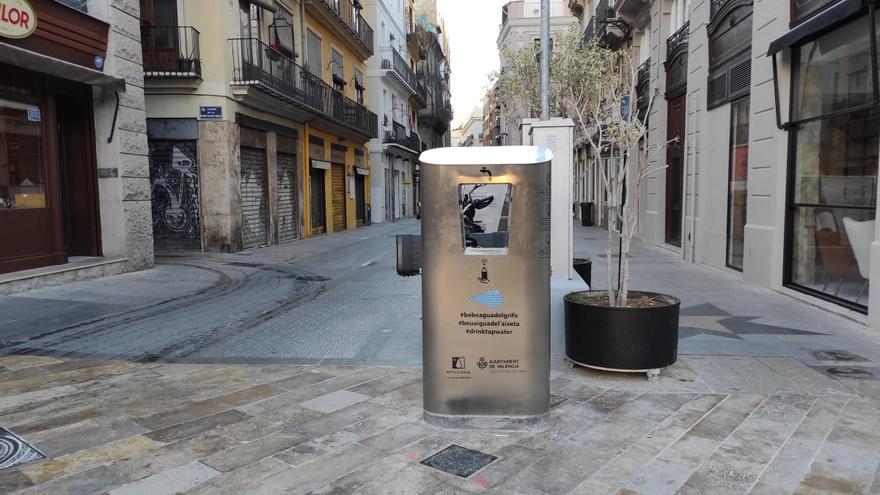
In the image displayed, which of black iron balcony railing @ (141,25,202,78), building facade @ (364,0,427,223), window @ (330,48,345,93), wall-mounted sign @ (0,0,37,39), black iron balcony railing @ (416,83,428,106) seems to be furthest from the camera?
black iron balcony railing @ (416,83,428,106)

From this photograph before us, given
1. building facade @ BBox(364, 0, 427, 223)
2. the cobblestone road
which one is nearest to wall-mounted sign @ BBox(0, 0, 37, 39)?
the cobblestone road

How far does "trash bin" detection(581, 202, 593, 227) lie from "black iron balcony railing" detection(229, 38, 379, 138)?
10.2 m

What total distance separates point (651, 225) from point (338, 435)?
46.9 feet

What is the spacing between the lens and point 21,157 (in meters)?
9.71

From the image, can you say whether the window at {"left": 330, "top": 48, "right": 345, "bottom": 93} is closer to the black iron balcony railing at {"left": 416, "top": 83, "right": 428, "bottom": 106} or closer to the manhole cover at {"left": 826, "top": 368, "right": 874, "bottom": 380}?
the black iron balcony railing at {"left": 416, "top": 83, "right": 428, "bottom": 106}

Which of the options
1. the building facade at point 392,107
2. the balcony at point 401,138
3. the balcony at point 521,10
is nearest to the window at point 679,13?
the building facade at point 392,107

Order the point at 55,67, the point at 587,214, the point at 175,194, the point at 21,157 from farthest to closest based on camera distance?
1. the point at 587,214
2. the point at 175,194
3. the point at 21,157
4. the point at 55,67

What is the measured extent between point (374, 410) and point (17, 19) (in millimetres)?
8325

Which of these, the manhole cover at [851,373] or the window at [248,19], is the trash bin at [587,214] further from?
the manhole cover at [851,373]

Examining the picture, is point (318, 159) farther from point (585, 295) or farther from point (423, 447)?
point (423, 447)

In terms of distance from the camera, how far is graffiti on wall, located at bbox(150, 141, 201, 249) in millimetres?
15102

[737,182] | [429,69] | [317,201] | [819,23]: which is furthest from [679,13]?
[429,69]

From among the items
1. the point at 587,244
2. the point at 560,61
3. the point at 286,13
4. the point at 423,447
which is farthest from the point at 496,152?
the point at 286,13

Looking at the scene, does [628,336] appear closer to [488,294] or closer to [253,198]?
[488,294]
